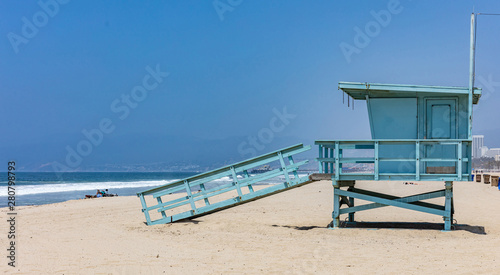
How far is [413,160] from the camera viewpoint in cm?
1137

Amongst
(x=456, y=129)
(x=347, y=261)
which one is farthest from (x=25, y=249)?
(x=456, y=129)

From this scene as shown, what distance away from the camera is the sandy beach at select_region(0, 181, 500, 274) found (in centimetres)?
797

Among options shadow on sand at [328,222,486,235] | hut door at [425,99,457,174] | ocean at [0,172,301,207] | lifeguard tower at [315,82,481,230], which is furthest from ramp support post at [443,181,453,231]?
ocean at [0,172,301,207]

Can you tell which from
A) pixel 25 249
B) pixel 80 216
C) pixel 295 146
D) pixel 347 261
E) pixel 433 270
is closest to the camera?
pixel 433 270

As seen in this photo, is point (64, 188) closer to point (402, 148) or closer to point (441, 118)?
point (402, 148)

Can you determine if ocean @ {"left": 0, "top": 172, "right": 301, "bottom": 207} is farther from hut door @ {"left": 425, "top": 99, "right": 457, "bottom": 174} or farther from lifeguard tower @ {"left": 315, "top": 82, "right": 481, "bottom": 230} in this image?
hut door @ {"left": 425, "top": 99, "right": 457, "bottom": 174}

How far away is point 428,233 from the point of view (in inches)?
448

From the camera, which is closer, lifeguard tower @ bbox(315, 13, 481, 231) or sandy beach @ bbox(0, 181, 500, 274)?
sandy beach @ bbox(0, 181, 500, 274)

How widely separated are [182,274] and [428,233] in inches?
261

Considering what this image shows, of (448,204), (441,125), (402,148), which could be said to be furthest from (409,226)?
(441,125)

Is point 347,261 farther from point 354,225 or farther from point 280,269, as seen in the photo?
point 354,225

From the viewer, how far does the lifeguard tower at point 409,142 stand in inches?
455

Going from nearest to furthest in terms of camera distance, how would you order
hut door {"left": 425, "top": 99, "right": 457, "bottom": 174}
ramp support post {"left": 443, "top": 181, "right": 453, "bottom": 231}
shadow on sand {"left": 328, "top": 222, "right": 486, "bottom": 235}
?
ramp support post {"left": 443, "top": 181, "right": 453, "bottom": 231} < hut door {"left": 425, "top": 99, "right": 457, "bottom": 174} < shadow on sand {"left": 328, "top": 222, "right": 486, "bottom": 235}

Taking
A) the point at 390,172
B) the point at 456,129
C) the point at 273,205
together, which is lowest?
the point at 273,205
